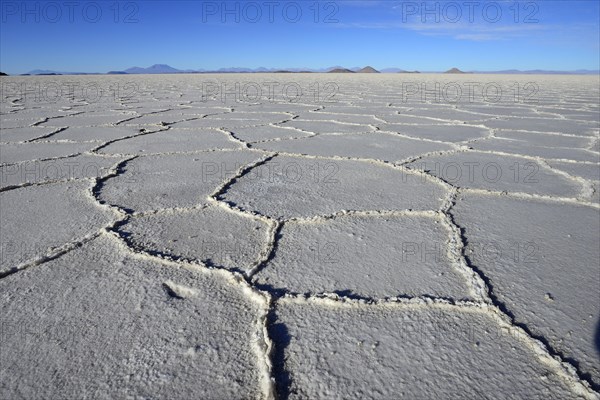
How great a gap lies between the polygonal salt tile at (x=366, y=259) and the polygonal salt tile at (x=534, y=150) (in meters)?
1.51

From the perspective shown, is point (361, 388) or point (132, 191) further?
point (132, 191)

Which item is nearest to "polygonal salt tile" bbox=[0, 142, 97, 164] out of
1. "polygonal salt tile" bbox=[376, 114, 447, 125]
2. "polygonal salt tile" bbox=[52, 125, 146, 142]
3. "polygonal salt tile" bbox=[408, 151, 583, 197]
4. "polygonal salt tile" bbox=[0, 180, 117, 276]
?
"polygonal salt tile" bbox=[52, 125, 146, 142]

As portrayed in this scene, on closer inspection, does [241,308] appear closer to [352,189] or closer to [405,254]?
[405,254]

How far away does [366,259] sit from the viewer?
1164 mm

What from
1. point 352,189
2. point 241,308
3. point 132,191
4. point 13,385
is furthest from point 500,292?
point 132,191

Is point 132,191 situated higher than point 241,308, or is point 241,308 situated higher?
point 132,191

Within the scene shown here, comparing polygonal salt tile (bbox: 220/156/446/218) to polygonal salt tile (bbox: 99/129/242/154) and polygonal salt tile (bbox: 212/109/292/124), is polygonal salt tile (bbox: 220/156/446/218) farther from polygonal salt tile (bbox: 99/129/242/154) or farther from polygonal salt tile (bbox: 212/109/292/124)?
polygonal salt tile (bbox: 212/109/292/124)

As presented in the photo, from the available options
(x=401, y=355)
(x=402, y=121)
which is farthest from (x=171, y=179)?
(x=402, y=121)

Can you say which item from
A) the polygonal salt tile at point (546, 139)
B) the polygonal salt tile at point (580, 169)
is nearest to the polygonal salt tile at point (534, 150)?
the polygonal salt tile at point (546, 139)

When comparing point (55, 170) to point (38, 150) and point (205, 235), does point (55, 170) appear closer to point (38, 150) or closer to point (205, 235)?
point (38, 150)

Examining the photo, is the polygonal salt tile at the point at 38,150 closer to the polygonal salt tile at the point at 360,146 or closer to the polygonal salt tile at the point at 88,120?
the polygonal salt tile at the point at 88,120

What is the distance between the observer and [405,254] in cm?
120

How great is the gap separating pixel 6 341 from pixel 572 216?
5.78ft

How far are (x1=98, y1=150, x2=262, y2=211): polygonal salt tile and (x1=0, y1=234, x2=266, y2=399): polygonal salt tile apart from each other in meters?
0.51
